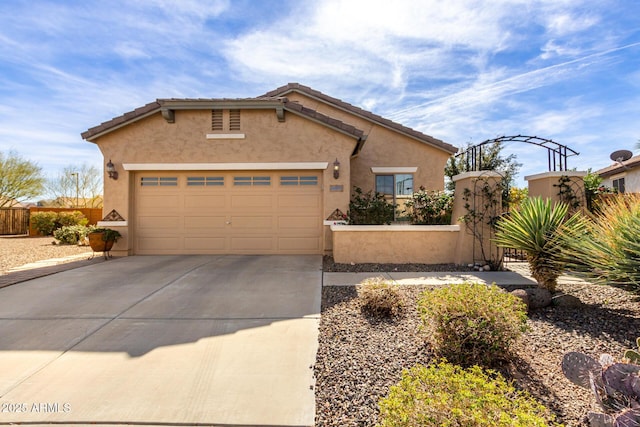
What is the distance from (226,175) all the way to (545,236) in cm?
895

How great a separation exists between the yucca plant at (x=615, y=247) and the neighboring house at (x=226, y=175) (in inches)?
256

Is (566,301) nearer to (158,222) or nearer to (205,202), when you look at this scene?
(205,202)

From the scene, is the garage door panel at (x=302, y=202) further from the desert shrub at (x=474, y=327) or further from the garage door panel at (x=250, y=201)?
the desert shrub at (x=474, y=327)

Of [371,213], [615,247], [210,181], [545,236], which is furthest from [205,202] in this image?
[615,247]

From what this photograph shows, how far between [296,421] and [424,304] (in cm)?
199

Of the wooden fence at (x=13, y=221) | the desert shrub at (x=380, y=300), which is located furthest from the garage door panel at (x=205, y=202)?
the wooden fence at (x=13, y=221)

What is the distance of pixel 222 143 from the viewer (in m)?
10.5

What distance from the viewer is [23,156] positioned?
76.6 ft

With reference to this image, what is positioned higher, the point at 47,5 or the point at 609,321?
the point at 47,5

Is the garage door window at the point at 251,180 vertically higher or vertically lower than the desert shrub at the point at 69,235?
higher

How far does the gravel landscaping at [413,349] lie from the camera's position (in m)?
2.77

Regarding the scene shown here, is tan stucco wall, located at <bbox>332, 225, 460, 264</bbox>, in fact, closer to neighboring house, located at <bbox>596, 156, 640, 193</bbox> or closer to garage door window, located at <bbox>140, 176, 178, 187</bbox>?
garage door window, located at <bbox>140, 176, 178, 187</bbox>

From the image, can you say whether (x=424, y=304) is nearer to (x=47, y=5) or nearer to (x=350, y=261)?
(x=350, y=261)

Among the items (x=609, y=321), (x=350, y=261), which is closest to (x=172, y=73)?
(x=350, y=261)
